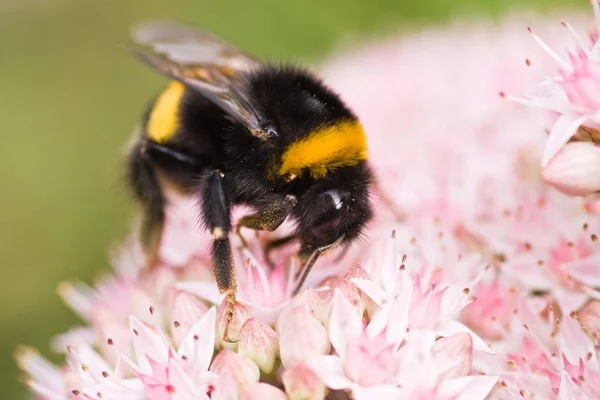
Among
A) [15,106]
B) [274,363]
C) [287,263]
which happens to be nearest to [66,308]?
[15,106]

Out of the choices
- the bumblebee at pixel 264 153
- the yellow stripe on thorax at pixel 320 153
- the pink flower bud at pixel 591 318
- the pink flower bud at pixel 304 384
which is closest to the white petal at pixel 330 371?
the pink flower bud at pixel 304 384

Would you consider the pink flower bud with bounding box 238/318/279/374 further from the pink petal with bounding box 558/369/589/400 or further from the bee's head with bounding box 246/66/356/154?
the pink petal with bounding box 558/369/589/400

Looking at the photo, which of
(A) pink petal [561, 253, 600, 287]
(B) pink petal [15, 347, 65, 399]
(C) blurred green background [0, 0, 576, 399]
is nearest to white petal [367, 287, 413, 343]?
(A) pink petal [561, 253, 600, 287]

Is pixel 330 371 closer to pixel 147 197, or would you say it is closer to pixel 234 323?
pixel 234 323

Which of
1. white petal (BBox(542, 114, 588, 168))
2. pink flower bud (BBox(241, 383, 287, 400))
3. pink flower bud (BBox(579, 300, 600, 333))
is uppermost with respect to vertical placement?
white petal (BBox(542, 114, 588, 168))

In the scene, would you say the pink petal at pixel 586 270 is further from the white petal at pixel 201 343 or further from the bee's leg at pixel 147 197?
the bee's leg at pixel 147 197
